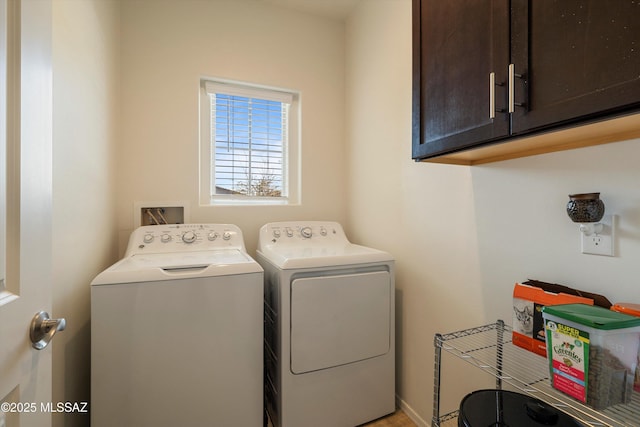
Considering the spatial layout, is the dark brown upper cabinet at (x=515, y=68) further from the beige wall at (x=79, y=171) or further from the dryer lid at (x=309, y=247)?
the beige wall at (x=79, y=171)

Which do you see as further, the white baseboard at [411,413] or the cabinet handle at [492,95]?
the white baseboard at [411,413]

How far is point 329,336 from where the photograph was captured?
1521mm

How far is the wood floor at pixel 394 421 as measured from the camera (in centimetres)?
166

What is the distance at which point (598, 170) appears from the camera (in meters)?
0.91

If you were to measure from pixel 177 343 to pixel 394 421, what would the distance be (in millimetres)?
1287

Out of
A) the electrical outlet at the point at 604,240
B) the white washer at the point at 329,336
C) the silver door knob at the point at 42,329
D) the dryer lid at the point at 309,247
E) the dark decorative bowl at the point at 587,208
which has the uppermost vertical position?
the dark decorative bowl at the point at 587,208

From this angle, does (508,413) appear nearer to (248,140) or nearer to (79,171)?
(79,171)

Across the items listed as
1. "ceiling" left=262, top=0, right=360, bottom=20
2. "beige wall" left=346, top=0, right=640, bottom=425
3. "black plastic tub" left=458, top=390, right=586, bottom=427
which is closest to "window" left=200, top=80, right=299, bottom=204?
"beige wall" left=346, top=0, right=640, bottom=425

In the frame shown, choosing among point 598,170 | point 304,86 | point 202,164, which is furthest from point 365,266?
point 304,86

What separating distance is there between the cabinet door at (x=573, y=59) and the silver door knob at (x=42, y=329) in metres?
1.24

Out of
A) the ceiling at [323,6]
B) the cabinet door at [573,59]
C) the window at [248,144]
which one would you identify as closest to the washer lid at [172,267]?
the window at [248,144]

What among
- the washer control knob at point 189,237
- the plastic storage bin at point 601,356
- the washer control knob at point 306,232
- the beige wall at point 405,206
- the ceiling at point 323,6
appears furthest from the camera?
the ceiling at point 323,6

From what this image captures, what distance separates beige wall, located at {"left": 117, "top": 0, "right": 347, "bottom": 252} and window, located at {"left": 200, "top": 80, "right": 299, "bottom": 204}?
4.1 inches

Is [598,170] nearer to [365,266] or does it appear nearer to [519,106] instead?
[519,106]
